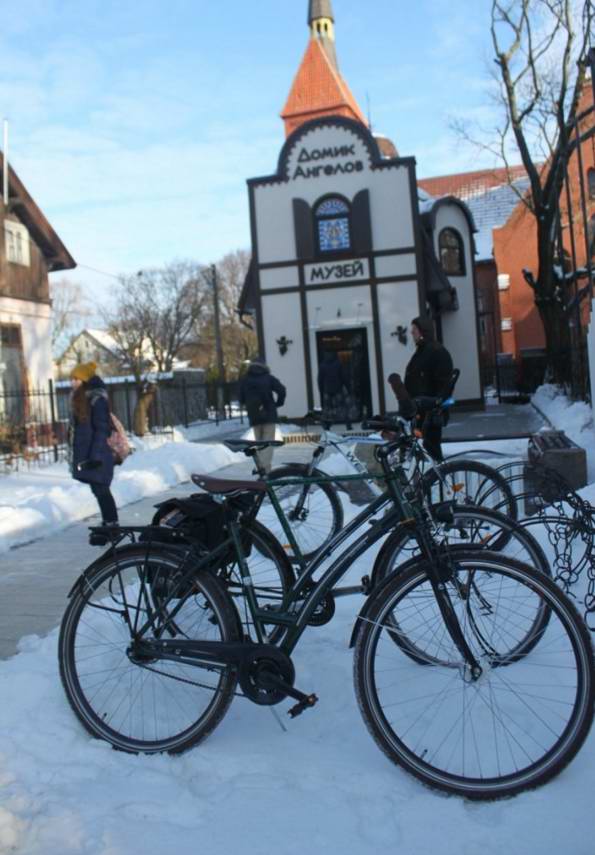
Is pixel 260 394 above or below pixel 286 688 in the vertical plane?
above

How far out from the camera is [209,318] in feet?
187

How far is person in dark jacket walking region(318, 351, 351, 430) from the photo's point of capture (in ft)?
66.3

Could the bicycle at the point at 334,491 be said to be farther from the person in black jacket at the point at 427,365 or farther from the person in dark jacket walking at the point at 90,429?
the person in dark jacket walking at the point at 90,429

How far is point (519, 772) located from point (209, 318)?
5552cm

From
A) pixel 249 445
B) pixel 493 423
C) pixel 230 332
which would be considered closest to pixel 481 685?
pixel 249 445

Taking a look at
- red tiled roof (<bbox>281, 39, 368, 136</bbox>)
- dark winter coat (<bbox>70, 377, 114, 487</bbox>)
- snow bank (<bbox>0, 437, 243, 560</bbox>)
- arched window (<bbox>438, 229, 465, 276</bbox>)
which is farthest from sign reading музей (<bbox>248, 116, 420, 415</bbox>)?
red tiled roof (<bbox>281, 39, 368, 136</bbox>)

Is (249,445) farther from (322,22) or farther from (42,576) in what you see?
(322,22)

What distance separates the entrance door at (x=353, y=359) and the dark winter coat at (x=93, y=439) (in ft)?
49.0

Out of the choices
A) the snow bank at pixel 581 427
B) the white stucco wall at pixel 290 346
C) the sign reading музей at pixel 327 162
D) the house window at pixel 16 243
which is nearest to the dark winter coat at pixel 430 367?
the snow bank at pixel 581 427

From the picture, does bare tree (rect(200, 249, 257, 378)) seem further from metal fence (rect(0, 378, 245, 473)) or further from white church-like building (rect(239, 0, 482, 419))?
white church-like building (rect(239, 0, 482, 419))

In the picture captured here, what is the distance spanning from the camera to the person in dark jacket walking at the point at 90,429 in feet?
24.6

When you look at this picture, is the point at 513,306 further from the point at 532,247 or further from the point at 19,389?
the point at 19,389

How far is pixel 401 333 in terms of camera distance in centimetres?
2197

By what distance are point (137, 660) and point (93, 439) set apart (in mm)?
4516
